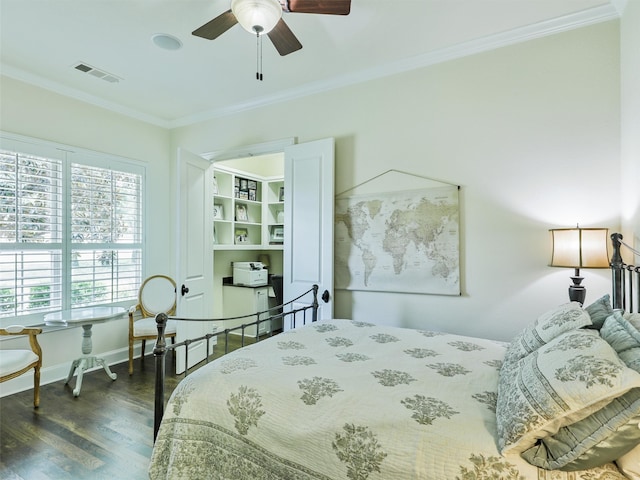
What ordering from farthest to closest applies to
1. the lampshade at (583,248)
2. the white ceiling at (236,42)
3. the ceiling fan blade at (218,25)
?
the white ceiling at (236,42) → the lampshade at (583,248) → the ceiling fan blade at (218,25)

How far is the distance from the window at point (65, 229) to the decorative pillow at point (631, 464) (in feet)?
13.8

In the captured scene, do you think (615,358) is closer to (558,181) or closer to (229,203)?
(558,181)

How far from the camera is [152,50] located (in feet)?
9.20

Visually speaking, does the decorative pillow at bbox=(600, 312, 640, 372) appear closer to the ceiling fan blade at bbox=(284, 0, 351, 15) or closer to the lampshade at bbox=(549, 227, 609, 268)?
the lampshade at bbox=(549, 227, 609, 268)

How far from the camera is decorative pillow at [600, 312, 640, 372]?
110 centimetres

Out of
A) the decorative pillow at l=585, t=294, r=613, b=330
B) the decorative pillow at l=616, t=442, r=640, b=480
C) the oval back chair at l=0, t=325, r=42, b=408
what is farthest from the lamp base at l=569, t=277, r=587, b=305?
the oval back chair at l=0, t=325, r=42, b=408

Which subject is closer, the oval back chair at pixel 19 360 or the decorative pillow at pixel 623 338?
the decorative pillow at pixel 623 338

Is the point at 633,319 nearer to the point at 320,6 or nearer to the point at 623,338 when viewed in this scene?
the point at 623,338

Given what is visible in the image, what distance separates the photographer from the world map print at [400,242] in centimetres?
277

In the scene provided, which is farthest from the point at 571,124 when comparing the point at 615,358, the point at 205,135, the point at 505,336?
the point at 205,135

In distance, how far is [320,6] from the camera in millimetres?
1865

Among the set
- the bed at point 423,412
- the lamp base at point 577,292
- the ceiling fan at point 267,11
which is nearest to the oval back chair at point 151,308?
the bed at point 423,412

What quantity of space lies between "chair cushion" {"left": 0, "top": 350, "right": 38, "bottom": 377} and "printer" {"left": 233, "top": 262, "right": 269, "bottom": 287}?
8.19 ft

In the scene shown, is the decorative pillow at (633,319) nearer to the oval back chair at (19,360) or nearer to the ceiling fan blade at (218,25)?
the ceiling fan blade at (218,25)
